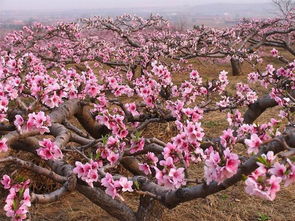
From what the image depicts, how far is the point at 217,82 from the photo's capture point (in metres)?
5.35

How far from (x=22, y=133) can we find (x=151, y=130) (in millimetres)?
4654

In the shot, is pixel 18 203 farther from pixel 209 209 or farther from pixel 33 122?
pixel 209 209

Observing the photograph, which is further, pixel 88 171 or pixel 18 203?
pixel 88 171

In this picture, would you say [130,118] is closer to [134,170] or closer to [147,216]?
[134,170]

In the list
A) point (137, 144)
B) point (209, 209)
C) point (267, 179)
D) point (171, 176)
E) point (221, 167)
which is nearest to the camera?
point (267, 179)

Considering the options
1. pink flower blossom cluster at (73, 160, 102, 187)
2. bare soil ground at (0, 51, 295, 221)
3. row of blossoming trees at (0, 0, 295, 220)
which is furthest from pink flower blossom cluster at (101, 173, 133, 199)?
bare soil ground at (0, 51, 295, 221)

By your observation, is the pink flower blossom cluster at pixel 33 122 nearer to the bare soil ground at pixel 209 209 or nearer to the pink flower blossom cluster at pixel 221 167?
the pink flower blossom cluster at pixel 221 167

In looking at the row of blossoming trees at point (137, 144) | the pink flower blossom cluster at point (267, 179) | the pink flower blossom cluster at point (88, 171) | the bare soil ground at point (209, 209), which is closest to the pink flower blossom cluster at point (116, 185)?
the row of blossoming trees at point (137, 144)

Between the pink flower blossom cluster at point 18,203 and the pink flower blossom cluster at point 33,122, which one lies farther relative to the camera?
the pink flower blossom cluster at point 33,122

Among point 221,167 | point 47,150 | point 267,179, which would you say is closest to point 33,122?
point 47,150

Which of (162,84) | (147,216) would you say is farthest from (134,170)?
(162,84)

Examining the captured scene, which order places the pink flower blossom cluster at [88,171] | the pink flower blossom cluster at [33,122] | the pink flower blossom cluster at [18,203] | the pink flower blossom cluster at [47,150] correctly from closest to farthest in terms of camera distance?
the pink flower blossom cluster at [18,203]
the pink flower blossom cluster at [88,171]
the pink flower blossom cluster at [47,150]
the pink flower blossom cluster at [33,122]

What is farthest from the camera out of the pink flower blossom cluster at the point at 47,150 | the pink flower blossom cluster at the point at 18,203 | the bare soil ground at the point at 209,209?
the bare soil ground at the point at 209,209

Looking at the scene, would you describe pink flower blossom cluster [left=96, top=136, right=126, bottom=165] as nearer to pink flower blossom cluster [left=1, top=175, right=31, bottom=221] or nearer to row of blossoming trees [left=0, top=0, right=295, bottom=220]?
row of blossoming trees [left=0, top=0, right=295, bottom=220]
